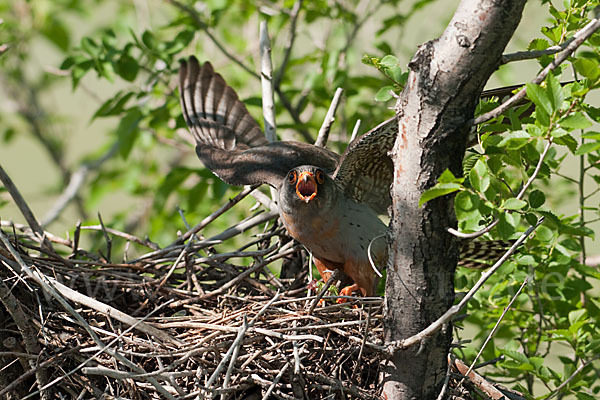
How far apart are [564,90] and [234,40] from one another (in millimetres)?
5922

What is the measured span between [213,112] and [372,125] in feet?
4.03

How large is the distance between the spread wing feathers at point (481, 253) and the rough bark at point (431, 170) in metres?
1.11

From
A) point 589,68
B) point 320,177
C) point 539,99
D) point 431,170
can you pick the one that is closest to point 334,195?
point 320,177

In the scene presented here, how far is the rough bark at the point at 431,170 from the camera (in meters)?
2.24

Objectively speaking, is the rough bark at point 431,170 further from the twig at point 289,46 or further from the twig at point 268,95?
the twig at point 289,46

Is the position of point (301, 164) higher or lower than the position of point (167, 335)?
higher

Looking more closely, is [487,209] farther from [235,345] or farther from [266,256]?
[266,256]

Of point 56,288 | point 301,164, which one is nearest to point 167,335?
point 56,288

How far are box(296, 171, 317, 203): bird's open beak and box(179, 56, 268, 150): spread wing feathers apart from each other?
1.42 meters

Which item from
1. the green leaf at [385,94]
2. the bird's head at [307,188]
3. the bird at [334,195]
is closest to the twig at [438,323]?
the green leaf at [385,94]

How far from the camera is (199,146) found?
4.96m

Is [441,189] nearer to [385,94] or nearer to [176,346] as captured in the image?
[385,94]

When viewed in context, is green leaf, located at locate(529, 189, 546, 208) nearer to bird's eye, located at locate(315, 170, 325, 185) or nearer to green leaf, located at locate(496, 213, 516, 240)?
green leaf, located at locate(496, 213, 516, 240)

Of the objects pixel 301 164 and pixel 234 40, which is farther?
pixel 234 40
